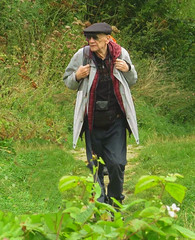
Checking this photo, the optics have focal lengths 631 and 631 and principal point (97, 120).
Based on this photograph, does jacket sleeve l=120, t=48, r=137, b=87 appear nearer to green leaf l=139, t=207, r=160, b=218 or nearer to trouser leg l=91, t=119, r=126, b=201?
trouser leg l=91, t=119, r=126, b=201

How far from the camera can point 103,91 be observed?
5684 mm

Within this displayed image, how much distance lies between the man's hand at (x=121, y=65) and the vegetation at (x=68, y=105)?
1308 millimetres

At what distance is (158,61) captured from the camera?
15.5 metres

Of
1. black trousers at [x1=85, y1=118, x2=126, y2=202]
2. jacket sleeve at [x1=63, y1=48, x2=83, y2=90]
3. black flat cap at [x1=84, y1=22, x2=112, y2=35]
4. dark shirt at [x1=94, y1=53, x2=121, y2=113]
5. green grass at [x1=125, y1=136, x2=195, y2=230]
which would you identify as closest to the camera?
black flat cap at [x1=84, y1=22, x2=112, y2=35]

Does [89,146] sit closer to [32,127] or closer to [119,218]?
[119,218]

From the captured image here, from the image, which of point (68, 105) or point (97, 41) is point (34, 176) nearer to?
point (97, 41)

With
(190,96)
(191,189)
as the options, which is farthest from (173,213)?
(190,96)

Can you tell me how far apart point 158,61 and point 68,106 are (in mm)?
3632

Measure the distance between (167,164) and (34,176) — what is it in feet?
6.37

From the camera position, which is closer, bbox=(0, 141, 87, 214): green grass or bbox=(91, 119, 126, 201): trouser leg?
bbox=(91, 119, 126, 201): trouser leg

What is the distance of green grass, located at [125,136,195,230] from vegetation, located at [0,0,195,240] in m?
0.02

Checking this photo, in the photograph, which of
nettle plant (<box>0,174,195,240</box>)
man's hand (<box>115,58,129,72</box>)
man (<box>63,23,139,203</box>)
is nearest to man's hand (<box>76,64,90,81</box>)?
man (<box>63,23,139,203</box>)

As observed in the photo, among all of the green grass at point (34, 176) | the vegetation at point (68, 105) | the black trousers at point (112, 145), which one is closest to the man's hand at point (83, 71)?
the black trousers at point (112, 145)

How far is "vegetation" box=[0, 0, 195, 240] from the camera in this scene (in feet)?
20.7
